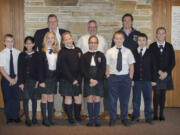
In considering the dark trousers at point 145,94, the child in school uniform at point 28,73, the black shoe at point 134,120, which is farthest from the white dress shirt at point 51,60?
the black shoe at point 134,120

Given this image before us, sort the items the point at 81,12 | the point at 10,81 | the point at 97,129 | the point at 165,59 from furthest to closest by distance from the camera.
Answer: the point at 81,12 < the point at 165,59 < the point at 10,81 < the point at 97,129

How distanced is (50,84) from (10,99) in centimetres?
72

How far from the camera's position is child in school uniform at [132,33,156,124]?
3510mm

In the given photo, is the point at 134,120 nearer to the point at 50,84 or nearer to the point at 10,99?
the point at 50,84

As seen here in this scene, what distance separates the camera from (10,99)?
3.60m

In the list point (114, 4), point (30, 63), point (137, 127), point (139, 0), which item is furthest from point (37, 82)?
point (139, 0)

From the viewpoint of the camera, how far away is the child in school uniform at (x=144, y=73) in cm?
351

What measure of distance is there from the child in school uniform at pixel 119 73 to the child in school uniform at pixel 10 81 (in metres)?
1.43

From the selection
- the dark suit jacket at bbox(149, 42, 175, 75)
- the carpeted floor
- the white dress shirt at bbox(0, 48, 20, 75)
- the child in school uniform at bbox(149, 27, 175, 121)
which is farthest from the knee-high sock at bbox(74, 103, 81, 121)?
the dark suit jacket at bbox(149, 42, 175, 75)

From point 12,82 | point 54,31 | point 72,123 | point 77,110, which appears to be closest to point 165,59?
point 77,110

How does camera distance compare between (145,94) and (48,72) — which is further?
(145,94)

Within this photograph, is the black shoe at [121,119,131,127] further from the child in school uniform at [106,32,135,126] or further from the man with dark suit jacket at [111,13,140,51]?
the man with dark suit jacket at [111,13,140,51]

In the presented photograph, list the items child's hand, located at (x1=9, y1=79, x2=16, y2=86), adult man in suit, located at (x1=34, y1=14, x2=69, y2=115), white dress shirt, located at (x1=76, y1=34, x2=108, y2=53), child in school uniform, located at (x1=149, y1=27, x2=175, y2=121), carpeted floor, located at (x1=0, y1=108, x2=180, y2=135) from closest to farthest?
carpeted floor, located at (x1=0, y1=108, x2=180, y2=135) < child's hand, located at (x1=9, y1=79, x2=16, y2=86) < child in school uniform, located at (x1=149, y1=27, x2=175, y2=121) < adult man in suit, located at (x1=34, y1=14, x2=69, y2=115) < white dress shirt, located at (x1=76, y1=34, x2=108, y2=53)

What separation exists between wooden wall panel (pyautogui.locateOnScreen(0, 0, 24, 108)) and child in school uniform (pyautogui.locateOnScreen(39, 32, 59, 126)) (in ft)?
4.05
